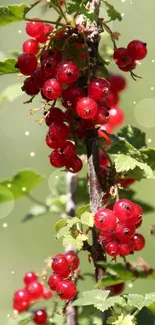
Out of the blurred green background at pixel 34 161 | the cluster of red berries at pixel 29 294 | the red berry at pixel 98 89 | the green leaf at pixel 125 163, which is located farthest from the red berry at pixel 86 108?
the blurred green background at pixel 34 161

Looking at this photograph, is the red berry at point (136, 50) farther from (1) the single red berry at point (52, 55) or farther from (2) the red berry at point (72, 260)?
(2) the red berry at point (72, 260)

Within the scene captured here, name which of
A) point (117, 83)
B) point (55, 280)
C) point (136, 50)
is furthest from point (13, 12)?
point (117, 83)

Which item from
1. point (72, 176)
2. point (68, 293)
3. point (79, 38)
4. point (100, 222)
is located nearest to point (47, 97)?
point (79, 38)

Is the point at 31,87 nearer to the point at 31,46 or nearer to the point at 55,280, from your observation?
the point at 31,46

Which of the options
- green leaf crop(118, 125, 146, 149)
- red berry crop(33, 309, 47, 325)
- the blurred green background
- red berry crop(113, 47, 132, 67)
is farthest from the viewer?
the blurred green background

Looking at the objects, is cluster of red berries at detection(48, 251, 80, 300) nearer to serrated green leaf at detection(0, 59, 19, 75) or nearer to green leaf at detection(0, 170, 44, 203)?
serrated green leaf at detection(0, 59, 19, 75)

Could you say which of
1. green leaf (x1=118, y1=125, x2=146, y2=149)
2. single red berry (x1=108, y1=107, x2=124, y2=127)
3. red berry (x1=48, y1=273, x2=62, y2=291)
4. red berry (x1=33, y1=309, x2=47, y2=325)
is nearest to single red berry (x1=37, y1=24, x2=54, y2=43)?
green leaf (x1=118, y1=125, x2=146, y2=149)
